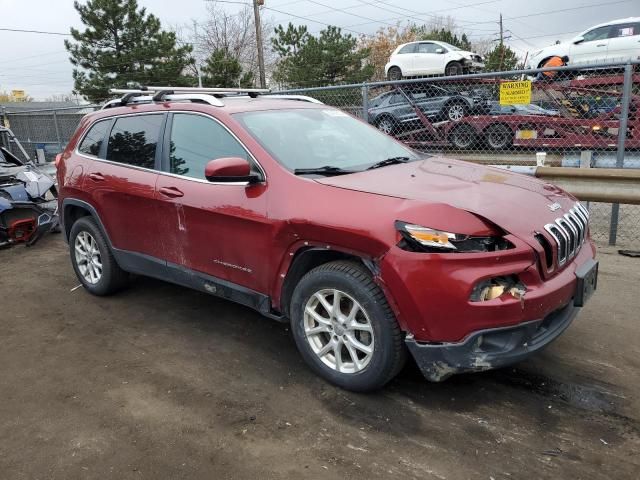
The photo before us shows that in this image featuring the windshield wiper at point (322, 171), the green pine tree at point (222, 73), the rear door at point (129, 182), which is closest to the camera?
the windshield wiper at point (322, 171)

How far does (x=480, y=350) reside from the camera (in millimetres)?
2775

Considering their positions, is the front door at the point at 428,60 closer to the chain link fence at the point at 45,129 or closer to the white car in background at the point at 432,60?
the white car in background at the point at 432,60

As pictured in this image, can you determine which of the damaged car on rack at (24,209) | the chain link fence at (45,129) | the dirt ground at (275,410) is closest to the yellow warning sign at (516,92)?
the dirt ground at (275,410)

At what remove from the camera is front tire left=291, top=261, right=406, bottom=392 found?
2.92 meters

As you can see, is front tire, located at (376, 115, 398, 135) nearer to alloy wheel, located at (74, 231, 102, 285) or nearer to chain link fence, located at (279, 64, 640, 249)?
chain link fence, located at (279, 64, 640, 249)

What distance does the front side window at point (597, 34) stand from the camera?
12383mm

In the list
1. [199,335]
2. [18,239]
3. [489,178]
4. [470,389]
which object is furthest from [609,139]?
[18,239]

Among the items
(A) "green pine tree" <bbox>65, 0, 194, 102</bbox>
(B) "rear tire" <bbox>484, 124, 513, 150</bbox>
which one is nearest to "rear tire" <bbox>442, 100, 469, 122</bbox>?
(B) "rear tire" <bbox>484, 124, 513, 150</bbox>

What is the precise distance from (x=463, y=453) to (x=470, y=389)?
641 millimetres

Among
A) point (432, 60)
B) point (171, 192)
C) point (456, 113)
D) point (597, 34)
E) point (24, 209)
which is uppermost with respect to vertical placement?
point (597, 34)

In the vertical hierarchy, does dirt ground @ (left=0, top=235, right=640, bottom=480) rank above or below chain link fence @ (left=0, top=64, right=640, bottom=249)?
→ below

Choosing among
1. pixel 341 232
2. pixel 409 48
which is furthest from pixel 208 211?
pixel 409 48

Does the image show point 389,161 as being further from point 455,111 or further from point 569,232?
point 455,111

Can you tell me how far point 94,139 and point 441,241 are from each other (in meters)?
3.57
